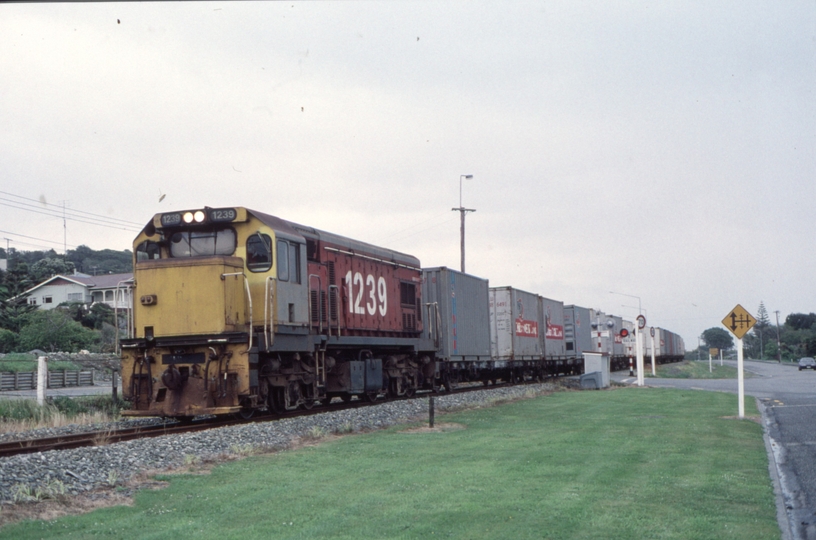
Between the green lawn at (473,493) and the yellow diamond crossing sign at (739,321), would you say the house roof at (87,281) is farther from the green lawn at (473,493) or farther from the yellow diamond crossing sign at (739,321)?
the green lawn at (473,493)

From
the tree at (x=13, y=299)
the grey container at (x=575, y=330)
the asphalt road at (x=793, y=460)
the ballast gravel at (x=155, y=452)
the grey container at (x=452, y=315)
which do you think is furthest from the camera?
the tree at (x=13, y=299)

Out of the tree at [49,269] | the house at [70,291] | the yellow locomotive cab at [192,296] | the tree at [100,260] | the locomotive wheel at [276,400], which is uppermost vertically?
the tree at [100,260]

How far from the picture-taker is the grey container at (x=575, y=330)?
148 feet

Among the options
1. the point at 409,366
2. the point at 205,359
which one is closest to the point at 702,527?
the point at 205,359

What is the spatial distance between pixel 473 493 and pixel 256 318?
894 cm

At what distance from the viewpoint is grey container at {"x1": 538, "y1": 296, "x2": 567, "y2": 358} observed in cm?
3928

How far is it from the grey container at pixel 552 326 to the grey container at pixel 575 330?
4.88 feet

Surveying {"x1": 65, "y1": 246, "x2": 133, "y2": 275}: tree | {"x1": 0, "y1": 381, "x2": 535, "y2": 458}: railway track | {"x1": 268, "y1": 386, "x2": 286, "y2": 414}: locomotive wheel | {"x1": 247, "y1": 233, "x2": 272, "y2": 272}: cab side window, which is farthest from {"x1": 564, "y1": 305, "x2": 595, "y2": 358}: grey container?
{"x1": 65, "y1": 246, "x2": 133, "y2": 275}: tree

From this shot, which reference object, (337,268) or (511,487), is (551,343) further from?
(511,487)

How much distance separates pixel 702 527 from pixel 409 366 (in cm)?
1755

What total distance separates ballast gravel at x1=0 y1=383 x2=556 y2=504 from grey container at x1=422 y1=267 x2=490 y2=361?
7.26m

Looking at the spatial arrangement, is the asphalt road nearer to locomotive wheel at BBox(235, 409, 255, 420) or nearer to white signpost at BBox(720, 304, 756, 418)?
white signpost at BBox(720, 304, 756, 418)

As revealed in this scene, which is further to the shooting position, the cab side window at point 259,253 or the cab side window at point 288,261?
the cab side window at point 288,261

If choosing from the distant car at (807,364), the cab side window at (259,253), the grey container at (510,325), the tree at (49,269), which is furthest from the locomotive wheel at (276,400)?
the tree at (49,269)
